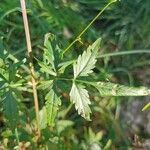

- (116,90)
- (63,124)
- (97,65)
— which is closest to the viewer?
(116,90)

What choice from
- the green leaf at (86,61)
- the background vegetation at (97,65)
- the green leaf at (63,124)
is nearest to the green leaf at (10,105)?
the green leaf at (86,61)

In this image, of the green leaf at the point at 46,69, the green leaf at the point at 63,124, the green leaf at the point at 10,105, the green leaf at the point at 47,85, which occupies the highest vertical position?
the green leaf at the point at 46,69

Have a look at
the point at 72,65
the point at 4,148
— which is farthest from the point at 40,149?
the point at 72,65

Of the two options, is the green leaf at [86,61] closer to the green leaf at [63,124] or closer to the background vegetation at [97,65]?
the background vegetation at [97,65]

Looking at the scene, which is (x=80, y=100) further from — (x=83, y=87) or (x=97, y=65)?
(x=97, y=65)

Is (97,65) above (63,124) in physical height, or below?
above

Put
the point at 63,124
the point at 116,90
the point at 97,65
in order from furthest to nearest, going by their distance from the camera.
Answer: the point at 97,65 < the point at 63,124 < the point at 116,90

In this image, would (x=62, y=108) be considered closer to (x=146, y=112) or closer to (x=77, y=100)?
(x=146, y=112)

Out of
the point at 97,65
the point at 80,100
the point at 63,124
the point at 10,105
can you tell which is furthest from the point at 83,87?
the point at 97,65
